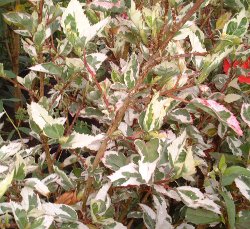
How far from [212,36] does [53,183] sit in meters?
0.72

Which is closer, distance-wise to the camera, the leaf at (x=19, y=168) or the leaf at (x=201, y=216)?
the leaf at (x=19, y=168)

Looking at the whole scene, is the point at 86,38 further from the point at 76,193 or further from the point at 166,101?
the point at 76,193

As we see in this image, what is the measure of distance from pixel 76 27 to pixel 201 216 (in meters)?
0.59

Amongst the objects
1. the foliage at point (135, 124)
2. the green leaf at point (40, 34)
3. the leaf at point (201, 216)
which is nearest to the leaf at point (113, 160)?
the foliage at point (135, 124)

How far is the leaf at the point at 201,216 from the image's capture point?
1.15m

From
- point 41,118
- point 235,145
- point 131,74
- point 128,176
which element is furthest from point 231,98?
point 41,118

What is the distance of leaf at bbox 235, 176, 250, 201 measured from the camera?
1120 millimetres

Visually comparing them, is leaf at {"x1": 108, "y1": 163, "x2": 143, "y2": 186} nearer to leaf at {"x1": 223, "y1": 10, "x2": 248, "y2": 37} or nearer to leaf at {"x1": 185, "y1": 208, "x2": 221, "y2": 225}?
leaf at {"x1": 185, "y1": 208, "x2": 221, "y2": 225}

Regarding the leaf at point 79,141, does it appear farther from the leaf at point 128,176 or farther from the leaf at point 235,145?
the leaf at point 235,145

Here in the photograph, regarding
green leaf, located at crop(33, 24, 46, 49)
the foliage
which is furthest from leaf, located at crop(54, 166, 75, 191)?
green leaf, located at crop(33, 24, 46, 49)

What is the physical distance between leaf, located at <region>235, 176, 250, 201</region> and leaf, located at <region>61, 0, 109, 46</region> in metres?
0.53

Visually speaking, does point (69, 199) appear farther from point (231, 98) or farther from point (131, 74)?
point (231, 98)

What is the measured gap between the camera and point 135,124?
1296mm

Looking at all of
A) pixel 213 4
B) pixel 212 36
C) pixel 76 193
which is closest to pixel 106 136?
pixel 76 193
